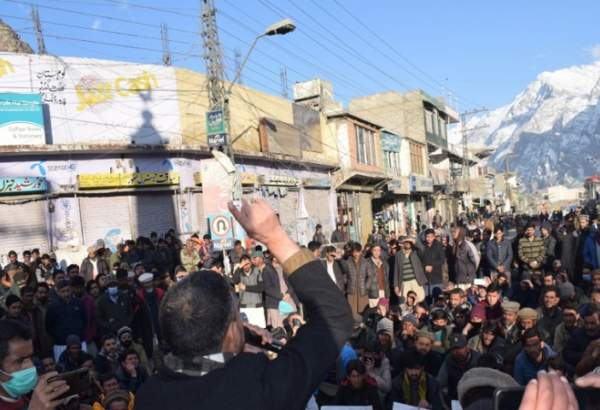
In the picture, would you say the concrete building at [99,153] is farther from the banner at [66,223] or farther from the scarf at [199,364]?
the scarf at [199,364]

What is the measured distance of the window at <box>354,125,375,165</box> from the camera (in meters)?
29.7

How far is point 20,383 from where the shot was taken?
2.65 metres

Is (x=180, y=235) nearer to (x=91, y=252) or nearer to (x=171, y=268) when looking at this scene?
(x=171, y=268)

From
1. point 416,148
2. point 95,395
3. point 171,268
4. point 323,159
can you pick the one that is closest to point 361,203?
point 323,159

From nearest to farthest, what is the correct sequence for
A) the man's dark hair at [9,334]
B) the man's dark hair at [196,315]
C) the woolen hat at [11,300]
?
the man's dark hair at [196,315], the man's dark hair at [9,334], the woolen hat at [11,300]

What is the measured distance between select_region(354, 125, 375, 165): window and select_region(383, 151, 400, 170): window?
2447 mm

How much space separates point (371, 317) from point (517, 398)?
8212 millimetres

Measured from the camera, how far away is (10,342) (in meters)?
2.74

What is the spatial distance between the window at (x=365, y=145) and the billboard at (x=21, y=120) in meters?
17.4

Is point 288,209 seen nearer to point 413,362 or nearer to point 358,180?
point 358,180

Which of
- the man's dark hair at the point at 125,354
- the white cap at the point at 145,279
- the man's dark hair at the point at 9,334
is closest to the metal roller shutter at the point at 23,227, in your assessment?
the white cap at the point at 145,279

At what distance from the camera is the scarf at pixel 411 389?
5.43 m

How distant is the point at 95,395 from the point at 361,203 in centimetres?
2575

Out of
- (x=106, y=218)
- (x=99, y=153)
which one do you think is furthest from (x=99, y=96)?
(x=106, y=218)
